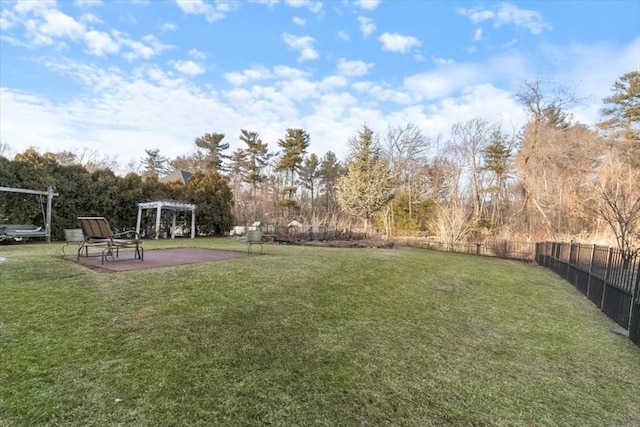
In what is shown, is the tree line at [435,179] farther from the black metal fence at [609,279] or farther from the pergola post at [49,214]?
the black metal fence at [609,279]

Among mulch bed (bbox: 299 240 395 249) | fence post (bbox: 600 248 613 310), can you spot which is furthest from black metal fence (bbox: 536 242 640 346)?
mulch bed (bbox: 299 240 395 249)

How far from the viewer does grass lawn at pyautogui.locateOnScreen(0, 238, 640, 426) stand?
6.75ft

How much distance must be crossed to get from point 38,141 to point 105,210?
57.3 ft

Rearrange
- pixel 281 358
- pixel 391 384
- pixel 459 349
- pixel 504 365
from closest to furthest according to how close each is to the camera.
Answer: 1. pixel 391 384
2. pixel 281 358
3. pixel 504 365
4. pixel 459 349

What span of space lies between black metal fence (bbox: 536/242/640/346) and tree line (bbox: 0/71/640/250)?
2133mm

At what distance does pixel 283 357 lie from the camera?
9.05 feet

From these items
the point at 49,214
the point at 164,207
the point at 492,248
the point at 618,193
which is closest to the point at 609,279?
the point at 618,193

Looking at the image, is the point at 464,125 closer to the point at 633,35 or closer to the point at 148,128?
the point at 633,35

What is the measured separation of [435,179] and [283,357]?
83.4ft

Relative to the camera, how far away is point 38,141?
2427 centimetres

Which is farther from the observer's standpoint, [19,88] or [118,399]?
[19,88]

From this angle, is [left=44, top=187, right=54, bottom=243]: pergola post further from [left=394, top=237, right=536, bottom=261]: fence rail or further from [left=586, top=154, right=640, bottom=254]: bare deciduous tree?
[left=586, top=154, right=640, bottom=254]: bare deciduous tree

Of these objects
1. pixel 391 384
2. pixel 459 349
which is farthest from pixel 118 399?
pixel 459 349

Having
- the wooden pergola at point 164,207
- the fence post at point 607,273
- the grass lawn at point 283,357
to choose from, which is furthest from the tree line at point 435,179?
the grass lawn at point 283,357
